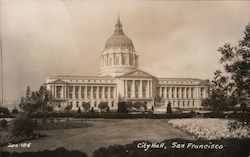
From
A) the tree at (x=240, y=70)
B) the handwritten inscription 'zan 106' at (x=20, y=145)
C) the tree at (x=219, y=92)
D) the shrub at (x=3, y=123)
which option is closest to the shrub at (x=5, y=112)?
the shrub at (x=3, y=123)

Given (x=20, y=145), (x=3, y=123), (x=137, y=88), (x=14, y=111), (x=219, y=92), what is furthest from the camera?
(x=137, y=88)

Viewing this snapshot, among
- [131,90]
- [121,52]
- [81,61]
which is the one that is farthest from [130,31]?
[131,90]

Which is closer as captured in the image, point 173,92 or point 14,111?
point 14,111

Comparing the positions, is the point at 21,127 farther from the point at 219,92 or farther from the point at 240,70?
the point at 240,70

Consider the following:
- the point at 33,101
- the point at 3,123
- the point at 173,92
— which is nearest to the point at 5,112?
the point at 3,123

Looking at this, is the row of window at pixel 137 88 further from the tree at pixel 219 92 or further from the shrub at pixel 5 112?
the tree at pixel 219 92

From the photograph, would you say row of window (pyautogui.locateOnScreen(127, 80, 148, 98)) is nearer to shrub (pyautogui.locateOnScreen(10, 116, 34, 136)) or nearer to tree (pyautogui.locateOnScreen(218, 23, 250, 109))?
shrub (pyautogui.locateOnScreen(10, 116, 34, 136))

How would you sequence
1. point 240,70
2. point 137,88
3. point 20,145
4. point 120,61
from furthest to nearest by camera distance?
point 137,88 < point 120,61 < point 20,145 < point 240,70
